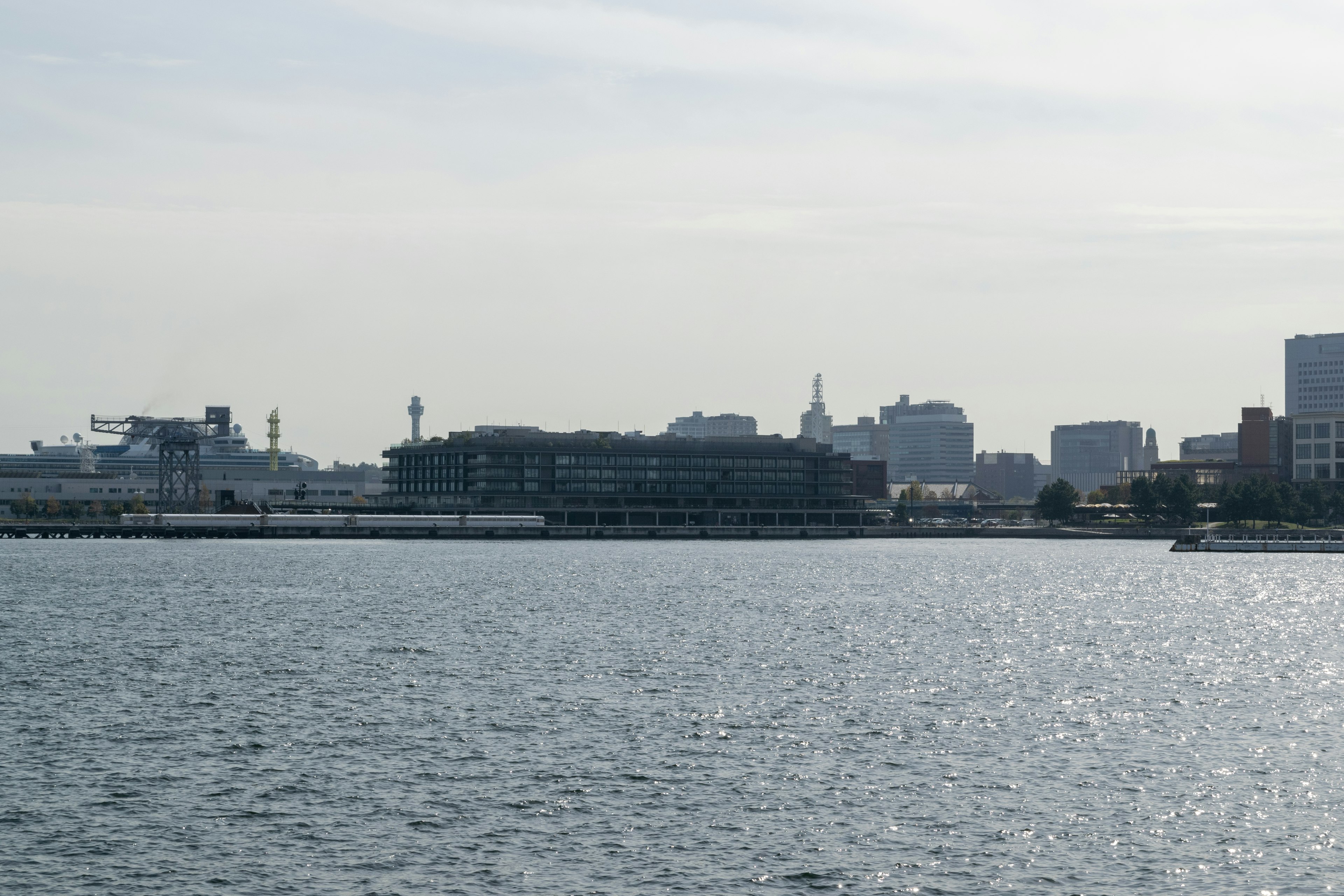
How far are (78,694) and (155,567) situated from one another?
121462 millimetres

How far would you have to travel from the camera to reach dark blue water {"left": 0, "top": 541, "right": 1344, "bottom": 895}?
35500mm

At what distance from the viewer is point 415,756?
4900cm

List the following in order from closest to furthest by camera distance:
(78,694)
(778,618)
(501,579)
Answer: (78,694), (778,618), (501,579)

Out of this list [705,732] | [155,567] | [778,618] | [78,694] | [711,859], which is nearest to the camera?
[711,859]

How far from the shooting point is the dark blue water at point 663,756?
35.5m

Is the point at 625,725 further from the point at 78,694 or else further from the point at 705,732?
the point at 78,694

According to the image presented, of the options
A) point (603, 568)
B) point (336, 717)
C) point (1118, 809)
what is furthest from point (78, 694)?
point (603, 568)

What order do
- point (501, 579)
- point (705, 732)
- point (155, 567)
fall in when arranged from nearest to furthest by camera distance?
point (705, 732)
point (501, 579)
point (155, 567)

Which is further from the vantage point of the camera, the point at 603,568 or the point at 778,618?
the point at 603,568

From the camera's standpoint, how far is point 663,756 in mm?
48938

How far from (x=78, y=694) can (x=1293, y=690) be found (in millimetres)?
54960

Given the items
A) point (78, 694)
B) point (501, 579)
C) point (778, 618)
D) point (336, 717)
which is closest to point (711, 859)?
point (336, 717)

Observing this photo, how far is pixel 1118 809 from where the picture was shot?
41156 mm

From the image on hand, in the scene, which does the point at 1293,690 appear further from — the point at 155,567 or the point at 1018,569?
the point at 155,567
